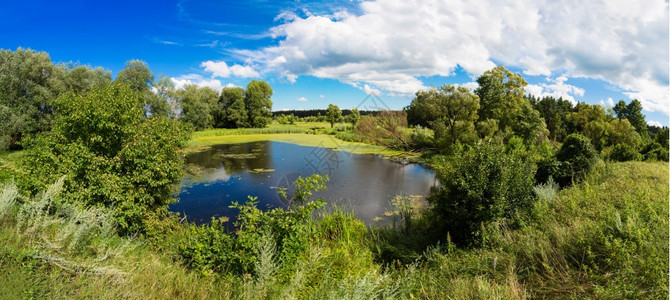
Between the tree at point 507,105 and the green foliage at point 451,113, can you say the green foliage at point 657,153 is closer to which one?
the tree at point 507,105

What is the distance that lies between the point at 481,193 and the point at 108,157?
917cm

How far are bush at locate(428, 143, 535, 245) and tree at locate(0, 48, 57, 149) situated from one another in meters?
25.5

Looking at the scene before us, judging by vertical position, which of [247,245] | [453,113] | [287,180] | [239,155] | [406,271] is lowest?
[287,180]

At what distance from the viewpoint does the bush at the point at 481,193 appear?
5.96 m

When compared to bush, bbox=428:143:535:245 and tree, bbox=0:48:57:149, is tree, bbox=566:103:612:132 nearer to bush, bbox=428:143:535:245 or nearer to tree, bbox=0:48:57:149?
bush, bbox=428:143:535:245

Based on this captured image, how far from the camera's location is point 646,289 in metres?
2.76

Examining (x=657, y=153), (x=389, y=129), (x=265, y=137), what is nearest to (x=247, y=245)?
(x=657, y=153)

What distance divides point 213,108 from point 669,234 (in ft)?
165

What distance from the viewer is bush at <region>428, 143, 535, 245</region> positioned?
5.96 m

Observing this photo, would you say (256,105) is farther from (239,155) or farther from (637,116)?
(637,116)

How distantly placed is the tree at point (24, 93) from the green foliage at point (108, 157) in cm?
1664

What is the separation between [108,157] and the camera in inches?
293

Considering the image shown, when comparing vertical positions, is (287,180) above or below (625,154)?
below

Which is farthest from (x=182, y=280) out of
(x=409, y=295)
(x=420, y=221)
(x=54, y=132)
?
(x=54, y=132)
